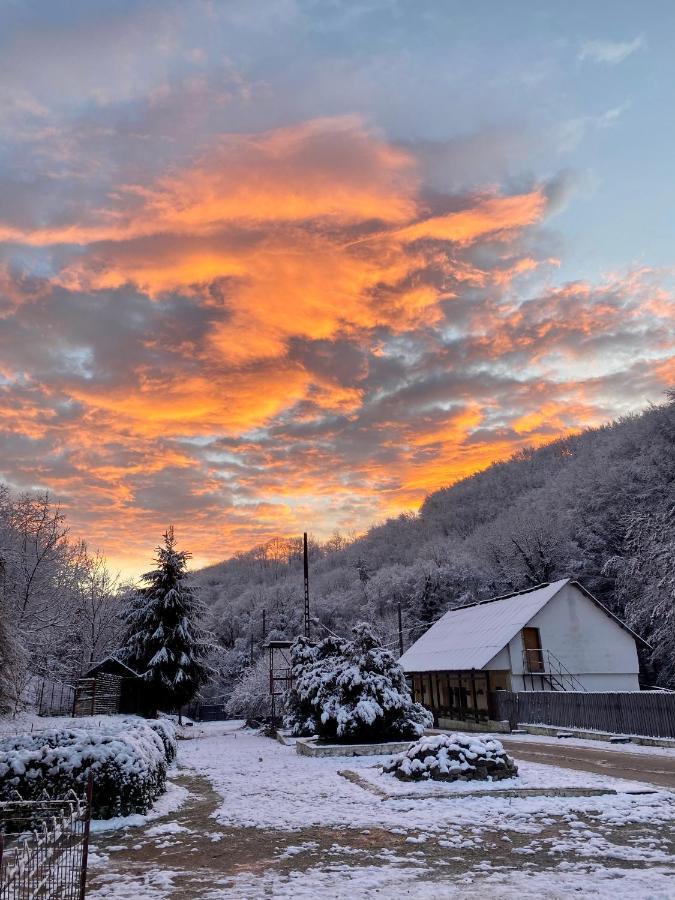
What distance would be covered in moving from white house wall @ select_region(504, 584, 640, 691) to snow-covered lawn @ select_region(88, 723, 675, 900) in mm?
26025

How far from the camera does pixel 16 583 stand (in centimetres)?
4056

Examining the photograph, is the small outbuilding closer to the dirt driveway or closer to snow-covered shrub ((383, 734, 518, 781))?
the dirt driveway

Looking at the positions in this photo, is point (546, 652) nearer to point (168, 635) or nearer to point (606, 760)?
point (606, 760)

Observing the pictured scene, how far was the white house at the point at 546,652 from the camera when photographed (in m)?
39.5

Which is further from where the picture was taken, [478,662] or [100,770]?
[478,662]

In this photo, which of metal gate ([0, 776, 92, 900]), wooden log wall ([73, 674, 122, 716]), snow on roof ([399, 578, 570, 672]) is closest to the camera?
metal gate ([0, 776, 92, 900])

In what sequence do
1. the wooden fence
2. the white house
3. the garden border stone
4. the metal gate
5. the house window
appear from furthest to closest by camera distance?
1. the house window
2. the white house
3. the wooden fence
4. the garden border stone
5. the metal gate

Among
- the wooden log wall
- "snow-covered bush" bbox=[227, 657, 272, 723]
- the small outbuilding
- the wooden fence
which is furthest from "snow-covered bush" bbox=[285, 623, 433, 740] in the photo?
"snow-covered bush" bbox=[227, 657, 272, 723]

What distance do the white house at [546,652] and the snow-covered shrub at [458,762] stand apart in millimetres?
23215

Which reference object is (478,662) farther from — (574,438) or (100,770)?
(574,438)

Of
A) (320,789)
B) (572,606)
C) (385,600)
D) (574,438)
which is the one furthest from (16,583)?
(574,438)

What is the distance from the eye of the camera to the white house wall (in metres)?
40.5

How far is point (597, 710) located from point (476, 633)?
16178 mm

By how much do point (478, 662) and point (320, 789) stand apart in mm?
25282
